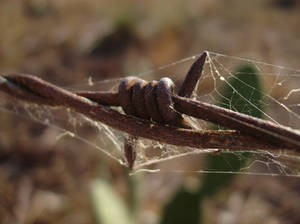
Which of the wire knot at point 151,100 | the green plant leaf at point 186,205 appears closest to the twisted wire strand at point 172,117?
the wire knot at point 151,100

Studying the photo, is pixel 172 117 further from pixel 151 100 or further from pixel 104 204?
pixel 104 204

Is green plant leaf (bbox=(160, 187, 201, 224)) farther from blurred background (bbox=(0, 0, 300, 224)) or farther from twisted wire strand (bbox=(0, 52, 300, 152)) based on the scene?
twisted wire strand (bbox=(0, 52, 300, 152))

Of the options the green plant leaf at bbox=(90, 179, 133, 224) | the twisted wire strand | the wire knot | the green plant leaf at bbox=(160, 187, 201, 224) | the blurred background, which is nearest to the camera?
the twisted wire strand

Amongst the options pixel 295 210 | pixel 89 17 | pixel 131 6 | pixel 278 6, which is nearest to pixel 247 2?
pixel 278 6

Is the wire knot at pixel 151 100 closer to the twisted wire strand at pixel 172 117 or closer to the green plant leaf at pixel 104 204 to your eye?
the twisted wire strand at pixel 172 117

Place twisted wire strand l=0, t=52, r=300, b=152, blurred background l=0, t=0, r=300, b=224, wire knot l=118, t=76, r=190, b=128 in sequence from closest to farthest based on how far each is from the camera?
twisted wire strand l=0, t=52, r=300, b=152
wire knot l=118, t=76, r=190, b=128
blurred background l=0, t=0, r=300, b=224

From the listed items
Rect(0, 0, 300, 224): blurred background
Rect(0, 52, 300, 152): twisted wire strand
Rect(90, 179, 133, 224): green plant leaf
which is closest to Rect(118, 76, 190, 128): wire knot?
Rect(0, 52, 300, 152): twisted wire strand
